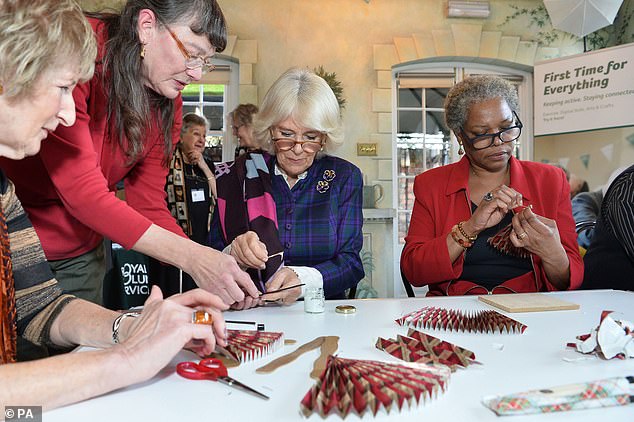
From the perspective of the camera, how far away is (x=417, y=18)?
6348mm

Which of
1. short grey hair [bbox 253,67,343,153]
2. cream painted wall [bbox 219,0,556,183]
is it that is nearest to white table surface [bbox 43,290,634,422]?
short grey hair [bbox 253,67,343,153]

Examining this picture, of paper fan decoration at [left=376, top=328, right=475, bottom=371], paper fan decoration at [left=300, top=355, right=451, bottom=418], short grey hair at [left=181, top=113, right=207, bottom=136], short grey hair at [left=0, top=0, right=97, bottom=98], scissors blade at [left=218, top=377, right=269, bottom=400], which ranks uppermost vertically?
short grey hair at [left=181, top=113, right=207, bottom=136]

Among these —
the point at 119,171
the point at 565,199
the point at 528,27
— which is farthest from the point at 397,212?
the point at 119,171

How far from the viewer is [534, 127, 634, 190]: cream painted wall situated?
232 inches

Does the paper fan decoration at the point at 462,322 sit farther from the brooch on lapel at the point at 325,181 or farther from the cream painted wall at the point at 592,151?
the cream painted wall at the point at 592,151

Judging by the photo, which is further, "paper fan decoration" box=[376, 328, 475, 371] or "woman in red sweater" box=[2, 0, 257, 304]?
"woman in red sweater" box=[2, 0, 257, 304]

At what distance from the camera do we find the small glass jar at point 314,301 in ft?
5.03

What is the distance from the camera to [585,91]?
17.3 feet

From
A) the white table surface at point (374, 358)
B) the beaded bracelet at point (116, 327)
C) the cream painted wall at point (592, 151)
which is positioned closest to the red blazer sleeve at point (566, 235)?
the white table surface at point (374, 358)

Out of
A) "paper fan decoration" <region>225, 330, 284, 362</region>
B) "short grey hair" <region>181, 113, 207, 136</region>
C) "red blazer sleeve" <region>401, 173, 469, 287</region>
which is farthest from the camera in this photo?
"short grey hair" <region>181, 113, 207, 136</region>

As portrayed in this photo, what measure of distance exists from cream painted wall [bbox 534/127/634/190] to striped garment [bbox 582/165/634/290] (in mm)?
4236

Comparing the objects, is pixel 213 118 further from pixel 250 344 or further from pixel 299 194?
pixel 250 344

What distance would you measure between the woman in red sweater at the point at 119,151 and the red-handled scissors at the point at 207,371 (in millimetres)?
396

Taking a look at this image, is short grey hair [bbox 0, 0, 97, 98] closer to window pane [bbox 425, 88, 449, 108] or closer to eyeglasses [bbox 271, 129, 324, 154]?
eyeglasses [bbox 271, 129, 324, 154]
